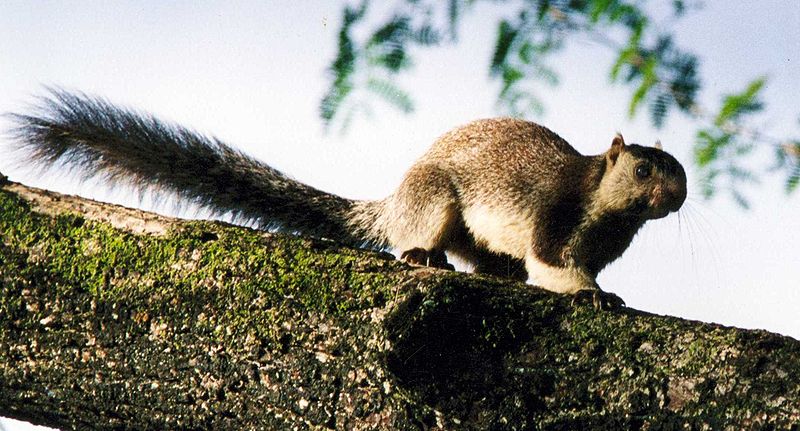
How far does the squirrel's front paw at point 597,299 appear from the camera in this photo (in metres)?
2.74

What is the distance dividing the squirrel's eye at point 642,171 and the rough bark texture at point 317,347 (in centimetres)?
261

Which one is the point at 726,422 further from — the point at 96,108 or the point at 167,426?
the point at 96,108

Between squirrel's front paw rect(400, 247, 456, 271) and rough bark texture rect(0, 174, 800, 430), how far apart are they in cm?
196

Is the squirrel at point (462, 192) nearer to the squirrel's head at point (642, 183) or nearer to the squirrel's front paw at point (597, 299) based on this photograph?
the squirrel's head at point (642, 183)

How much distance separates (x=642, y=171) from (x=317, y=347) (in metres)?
3.10

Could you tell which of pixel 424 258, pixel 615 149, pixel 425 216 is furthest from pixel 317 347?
pixel 615 149

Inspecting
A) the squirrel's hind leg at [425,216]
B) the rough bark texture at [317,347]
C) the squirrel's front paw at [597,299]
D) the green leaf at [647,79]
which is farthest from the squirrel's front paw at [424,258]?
the green leaf at [647,79]

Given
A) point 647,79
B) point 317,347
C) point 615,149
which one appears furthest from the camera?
point 615,149

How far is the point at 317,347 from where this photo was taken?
2635 mm

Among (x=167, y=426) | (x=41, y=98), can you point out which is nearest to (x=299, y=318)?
(x=167, y=426)

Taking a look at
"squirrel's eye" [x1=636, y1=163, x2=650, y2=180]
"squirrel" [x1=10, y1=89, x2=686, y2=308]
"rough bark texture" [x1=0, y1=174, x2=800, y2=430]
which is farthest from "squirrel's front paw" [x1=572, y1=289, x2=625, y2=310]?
"squirrel's eye" [x1=636, y1=163, x2=650, y2=180]

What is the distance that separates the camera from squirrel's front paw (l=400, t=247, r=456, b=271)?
16.5ft

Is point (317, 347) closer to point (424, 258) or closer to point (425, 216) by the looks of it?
point (424, 258)

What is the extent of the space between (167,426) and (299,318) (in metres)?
0.52
